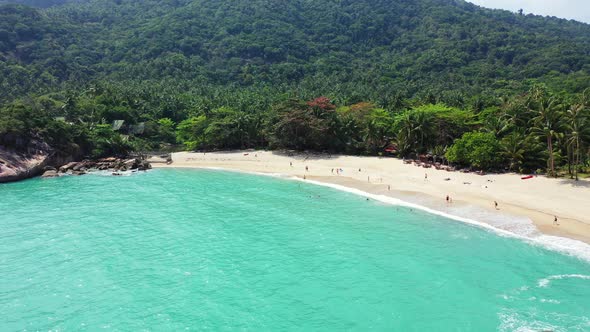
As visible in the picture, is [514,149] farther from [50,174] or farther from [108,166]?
[50,174]

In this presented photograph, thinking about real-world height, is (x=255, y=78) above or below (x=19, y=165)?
above

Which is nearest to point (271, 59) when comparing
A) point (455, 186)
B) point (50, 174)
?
point (50, 174)

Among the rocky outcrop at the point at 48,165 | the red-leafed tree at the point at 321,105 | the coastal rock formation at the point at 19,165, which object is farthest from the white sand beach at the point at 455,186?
the coastal rock formation at the point at 19,165

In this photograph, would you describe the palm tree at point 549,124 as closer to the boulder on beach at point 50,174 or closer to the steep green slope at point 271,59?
the steep green slope at point 271,59

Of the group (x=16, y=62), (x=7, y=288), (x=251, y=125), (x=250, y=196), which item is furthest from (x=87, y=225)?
(x=16, y=62)

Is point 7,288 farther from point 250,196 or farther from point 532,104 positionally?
point 532,104

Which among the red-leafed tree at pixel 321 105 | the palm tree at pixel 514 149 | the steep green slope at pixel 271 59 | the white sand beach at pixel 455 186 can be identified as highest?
the steep green slope at pixel 271 59

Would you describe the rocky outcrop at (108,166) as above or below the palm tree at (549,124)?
below
